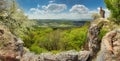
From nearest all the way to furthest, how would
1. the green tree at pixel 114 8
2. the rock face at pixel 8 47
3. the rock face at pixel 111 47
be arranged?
the rock face at pixel 111 47
the rock face at pixel 8 47
the green tree at pixel 114 8

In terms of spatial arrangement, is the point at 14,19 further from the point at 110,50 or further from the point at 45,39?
the point at 45,39

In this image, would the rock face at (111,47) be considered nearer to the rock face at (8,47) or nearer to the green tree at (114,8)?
the rock face at (8,47)

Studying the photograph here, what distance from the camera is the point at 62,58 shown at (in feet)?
148

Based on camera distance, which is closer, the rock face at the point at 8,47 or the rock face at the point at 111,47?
the rock face at the point at 111,47

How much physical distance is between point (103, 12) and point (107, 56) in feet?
107

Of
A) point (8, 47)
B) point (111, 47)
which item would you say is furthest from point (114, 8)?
point (111, 47)

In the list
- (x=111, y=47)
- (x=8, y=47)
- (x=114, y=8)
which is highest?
(x=114, y=8)

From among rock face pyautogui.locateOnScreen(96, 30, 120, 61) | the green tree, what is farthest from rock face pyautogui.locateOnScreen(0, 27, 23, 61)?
the green tree

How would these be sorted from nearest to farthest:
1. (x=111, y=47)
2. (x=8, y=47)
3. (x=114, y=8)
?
(x=111, y=47) → (x=8, y=47) → (x=114, y=8)

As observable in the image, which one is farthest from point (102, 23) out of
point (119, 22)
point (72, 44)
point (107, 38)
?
point (72, 44)

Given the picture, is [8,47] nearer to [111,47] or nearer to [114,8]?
[111,47]

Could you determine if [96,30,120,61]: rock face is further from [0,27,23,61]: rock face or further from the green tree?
the green tree

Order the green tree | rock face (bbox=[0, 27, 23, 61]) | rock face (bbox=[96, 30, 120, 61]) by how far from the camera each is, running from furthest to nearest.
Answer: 1. the green tree
2. rock face (bbox=[0, 27, 23, 61])
3. rock face (bbox=[96, 30, 120, 61])

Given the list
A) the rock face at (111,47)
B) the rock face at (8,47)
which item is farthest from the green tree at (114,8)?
the rock face at (111,47)
